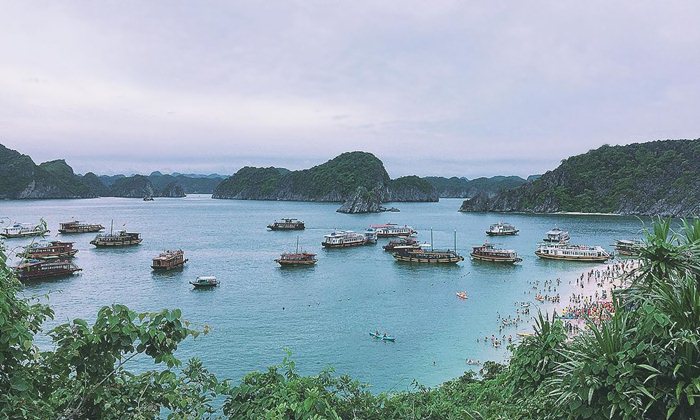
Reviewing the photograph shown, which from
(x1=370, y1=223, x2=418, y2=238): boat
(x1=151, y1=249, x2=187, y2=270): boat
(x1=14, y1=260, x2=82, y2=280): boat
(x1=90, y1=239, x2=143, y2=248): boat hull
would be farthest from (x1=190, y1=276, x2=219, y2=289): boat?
(x1=370, y1=223, x2=418, y2=238): boat

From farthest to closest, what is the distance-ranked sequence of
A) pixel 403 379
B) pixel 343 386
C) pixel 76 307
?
pixel 76 307, pixel 403 379, pixel 343 386

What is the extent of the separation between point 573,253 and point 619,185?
11305 cm

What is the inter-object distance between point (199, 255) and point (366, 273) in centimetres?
2938

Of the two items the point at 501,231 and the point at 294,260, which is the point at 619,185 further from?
the point at 294,260

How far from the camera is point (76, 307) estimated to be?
41406mm

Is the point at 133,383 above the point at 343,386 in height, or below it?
above

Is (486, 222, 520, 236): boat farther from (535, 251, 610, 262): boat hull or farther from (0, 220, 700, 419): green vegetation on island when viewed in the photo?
(0, 220, 700, 419): green vegetation on island

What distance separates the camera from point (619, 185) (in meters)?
163

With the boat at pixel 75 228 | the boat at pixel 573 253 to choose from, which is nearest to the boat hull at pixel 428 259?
the boat at pixel 573 253

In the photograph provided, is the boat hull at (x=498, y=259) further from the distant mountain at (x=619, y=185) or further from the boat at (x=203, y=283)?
the distant mountain at (x=619, y=185)

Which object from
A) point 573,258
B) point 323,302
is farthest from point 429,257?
point 323,302

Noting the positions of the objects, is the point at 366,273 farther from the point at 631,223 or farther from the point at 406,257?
the point at 631,223

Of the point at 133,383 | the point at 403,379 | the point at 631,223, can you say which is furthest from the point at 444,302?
the point at 631,223

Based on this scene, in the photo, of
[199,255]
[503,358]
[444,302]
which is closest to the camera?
[503,358]
